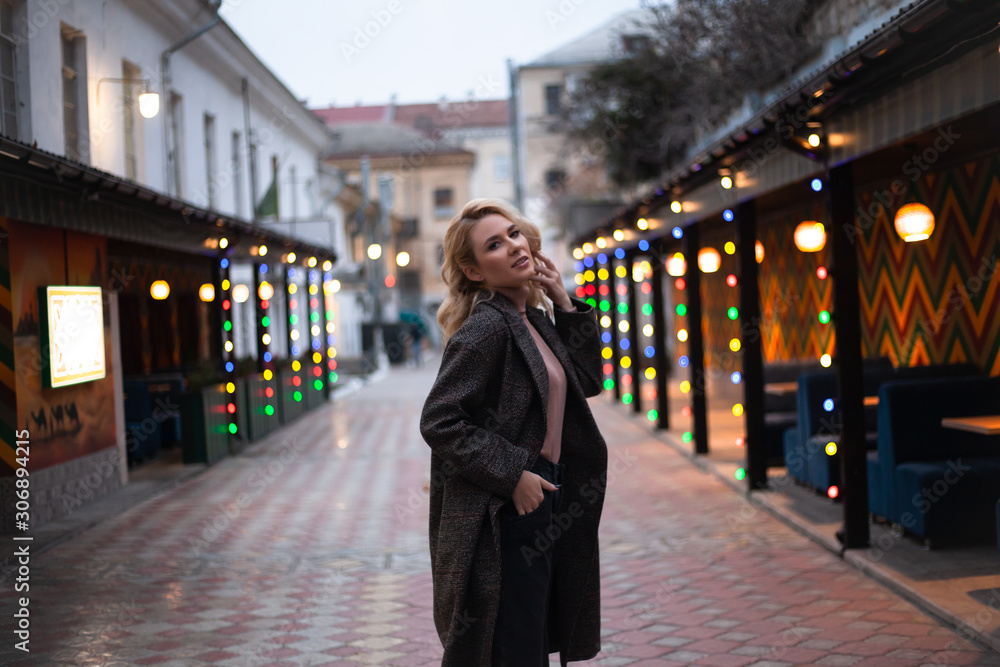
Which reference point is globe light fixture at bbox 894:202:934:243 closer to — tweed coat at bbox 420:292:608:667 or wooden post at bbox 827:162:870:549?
wooden post at bbox 827:162:870:549

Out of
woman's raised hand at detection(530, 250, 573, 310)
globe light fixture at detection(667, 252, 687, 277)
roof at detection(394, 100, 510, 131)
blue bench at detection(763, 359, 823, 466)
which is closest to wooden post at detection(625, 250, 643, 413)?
globe light fixture at detection(667, 252, 687, 277)

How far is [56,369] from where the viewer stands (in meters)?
9.16

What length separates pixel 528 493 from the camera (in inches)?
115

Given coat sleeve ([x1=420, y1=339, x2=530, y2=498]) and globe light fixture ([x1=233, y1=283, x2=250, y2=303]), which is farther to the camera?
globe light fixture ([x1=233, y1=283, x2=250, y2=303])

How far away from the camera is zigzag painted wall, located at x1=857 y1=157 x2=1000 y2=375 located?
25.2 ft

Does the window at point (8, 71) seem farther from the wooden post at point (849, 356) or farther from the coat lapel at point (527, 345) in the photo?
the coat lapel at point (527, 345)

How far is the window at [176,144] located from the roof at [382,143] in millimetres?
35401

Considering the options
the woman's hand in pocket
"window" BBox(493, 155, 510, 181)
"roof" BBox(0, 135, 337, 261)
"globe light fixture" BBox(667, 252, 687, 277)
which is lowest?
the woman's hand in pocket

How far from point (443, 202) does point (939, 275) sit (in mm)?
46922

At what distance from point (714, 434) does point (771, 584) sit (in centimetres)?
699

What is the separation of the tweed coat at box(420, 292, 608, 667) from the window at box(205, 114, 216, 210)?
15.7 metres

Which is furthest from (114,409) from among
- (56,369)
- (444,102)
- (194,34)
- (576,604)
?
(444,102)

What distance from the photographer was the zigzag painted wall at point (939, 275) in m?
7.69

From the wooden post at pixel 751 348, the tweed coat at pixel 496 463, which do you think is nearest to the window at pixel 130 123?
the wooden post at pixel 751 348
